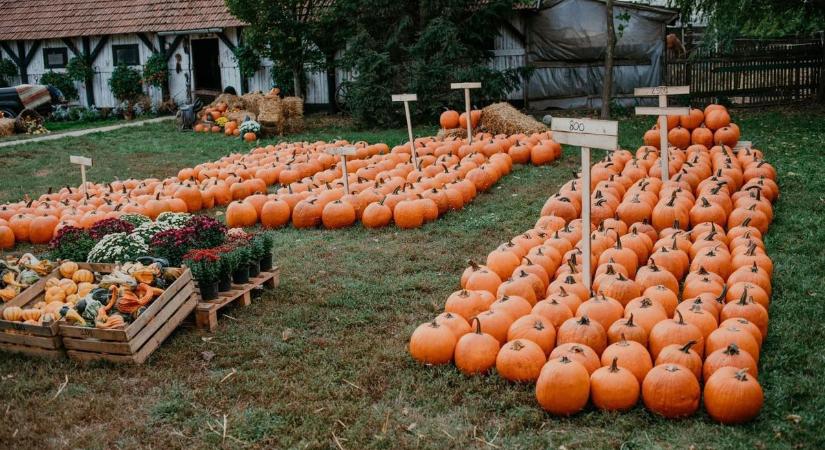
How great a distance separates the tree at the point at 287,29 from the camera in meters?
17.4

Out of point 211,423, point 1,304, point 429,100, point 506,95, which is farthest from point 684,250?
point 506,95

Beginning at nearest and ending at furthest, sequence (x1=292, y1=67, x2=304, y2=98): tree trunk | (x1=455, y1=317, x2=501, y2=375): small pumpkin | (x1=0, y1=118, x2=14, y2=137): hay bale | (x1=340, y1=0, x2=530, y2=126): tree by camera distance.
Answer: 1. (x1=455, y1=317, x2=501, y2=375): small pumpkin
2. (x1=340, y1=0, x2=530, y2=126): tree
3. (x1=0, y1=118, x2=14, y2=137): hay bale
4. (x1=292, y1=67, x2=304, y2=98): tree trunk

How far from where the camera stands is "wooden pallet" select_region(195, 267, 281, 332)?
527cm

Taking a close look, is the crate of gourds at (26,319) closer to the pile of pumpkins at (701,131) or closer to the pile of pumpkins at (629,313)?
the pile of pumpkins at (629,313)

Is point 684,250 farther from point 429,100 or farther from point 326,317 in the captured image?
point 429,100

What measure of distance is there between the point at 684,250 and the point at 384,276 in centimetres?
248

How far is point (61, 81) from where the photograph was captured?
2345cm

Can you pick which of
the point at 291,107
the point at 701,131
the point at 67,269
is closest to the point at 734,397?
the point at 67,269

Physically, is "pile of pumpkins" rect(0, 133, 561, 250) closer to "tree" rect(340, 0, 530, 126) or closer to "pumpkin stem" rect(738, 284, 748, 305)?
"pumpkin stem" rect(738, 284, 748, 305)

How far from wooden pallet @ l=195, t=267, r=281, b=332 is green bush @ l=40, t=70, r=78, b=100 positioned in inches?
806

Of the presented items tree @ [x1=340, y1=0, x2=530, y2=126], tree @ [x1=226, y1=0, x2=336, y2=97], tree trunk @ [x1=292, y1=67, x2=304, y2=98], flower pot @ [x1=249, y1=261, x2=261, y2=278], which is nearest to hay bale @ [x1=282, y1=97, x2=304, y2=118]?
tree @ [x1=340, y1=0, x2=530, y2=126]

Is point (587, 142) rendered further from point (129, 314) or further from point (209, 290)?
point (129, 314)

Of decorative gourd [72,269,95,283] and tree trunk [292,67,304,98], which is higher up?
tree trunk [292,67,304,98]

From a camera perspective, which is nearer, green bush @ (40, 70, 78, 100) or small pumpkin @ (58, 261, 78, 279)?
small pumpkin @ (58, 261, 78, 279)
